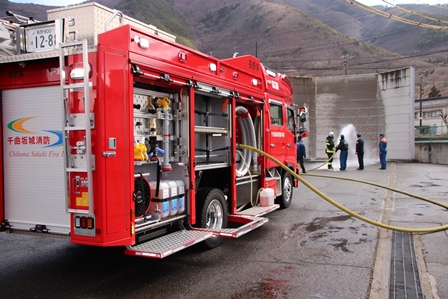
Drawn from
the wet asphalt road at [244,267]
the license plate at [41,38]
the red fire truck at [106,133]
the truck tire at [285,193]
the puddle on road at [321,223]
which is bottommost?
the wet asphalt road at [244,267]

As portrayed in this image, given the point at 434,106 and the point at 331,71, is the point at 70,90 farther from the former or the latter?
the point at 331,71

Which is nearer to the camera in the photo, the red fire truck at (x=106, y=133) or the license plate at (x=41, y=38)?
the red fire truck at (x=106, y=133)

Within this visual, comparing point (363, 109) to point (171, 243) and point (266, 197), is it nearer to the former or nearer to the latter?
point (266, 197)

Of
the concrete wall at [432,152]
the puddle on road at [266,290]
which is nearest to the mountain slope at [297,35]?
the concrete wall at [432,152]

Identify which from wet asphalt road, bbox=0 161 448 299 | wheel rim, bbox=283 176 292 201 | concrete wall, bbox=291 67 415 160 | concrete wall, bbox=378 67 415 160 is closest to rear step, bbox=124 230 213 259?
wet asphalt road, bbox=0 161 448 299

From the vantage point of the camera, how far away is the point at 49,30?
4.45 m

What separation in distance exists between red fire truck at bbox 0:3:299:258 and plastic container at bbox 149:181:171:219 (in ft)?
0.04

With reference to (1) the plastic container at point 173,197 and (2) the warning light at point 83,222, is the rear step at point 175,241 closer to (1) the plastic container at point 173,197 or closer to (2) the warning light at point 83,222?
(1) the plastic container at point 173,197

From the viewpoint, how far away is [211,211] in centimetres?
610

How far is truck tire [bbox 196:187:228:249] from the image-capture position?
5.78 metres

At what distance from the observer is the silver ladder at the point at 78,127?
405 cm

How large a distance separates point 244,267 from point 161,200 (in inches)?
54.9

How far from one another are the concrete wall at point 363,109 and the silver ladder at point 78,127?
65.5 feet

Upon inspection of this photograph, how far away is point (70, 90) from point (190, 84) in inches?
67.2
